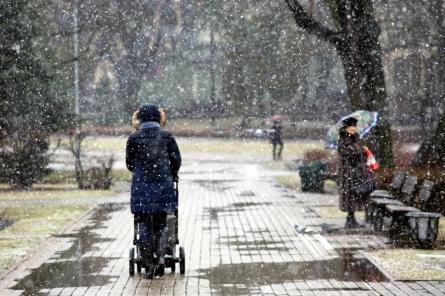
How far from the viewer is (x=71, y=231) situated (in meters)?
15.2

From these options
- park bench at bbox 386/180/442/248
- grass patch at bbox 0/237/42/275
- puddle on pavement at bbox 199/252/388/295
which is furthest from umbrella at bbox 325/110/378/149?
puddle on pavement at bbox 199/252/388/295

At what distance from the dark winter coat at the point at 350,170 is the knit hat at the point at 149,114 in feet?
17.4

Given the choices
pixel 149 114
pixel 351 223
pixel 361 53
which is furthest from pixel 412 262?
pixel 361 53

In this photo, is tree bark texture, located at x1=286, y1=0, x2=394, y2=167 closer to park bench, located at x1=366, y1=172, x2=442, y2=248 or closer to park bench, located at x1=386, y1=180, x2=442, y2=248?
park bench, located at x1=366, y1=172, x2=442, y2=248

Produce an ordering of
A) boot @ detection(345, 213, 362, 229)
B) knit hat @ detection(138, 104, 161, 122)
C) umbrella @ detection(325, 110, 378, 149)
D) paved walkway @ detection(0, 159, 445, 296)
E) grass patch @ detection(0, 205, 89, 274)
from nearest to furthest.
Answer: paved walkway @ detection(0, 159, 445, 296)
knit hat @ detection(138, 104, 161, 122)
grass patch @ detection(0, 205, 89, 274)
boot @ detection(345, 213, 362, 229)
umbrella @ detection(325, 110, 378, 149)

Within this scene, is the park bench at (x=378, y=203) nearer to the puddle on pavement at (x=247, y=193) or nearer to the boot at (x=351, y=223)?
the boot at (x=351, y=223)

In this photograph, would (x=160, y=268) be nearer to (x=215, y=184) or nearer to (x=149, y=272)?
(x=149, y=272)

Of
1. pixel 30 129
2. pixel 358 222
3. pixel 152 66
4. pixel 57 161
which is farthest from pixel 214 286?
pixel 152 66

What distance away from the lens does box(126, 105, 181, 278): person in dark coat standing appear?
32.8 ft

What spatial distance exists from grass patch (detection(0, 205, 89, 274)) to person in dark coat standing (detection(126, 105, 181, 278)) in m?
2.20

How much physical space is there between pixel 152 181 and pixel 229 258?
7.50ft

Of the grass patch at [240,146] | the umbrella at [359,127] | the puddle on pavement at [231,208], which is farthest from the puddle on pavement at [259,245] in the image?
the grass patch at [240,146]

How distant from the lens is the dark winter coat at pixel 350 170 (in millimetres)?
14859

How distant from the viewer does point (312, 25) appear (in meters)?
22.7
